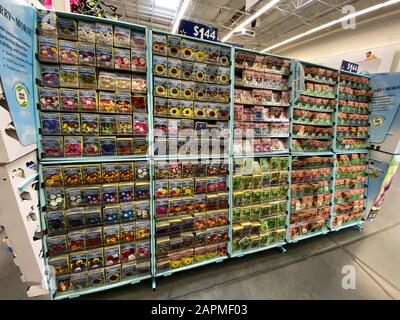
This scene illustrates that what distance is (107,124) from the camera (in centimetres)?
180

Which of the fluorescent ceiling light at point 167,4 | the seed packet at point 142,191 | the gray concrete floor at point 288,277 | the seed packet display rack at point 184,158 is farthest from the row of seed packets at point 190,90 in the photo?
the fluorescent ceiling light at point 167,4

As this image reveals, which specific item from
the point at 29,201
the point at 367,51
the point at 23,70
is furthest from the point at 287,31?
the point at 29,201

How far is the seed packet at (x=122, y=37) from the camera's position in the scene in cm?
171

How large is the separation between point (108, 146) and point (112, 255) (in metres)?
1.11

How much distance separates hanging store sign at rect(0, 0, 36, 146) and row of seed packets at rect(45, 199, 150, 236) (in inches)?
28.1

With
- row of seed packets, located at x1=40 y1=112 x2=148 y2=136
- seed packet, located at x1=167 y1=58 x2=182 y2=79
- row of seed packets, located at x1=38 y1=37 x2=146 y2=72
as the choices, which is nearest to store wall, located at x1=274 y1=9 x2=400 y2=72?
seed packet, located at x1=167 y1=58 x2=182 y2=79

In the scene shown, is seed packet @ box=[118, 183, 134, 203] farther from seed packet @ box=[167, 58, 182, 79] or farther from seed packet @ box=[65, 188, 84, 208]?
seed packet @ box=[167, 58, 182, 79]

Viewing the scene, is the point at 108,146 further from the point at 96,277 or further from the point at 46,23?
the point at 96,277

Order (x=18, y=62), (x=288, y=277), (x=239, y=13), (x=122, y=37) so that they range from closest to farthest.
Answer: (x=18, y=62)
(x=122, y=37)
(x=288, y=277)
(x=239, y=13)

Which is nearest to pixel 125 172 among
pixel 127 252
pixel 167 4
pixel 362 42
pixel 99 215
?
pixel 99 215

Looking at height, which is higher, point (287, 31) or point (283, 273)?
point (287, 31)

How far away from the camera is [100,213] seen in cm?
184

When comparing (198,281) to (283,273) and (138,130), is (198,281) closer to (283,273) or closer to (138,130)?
(283,273)
